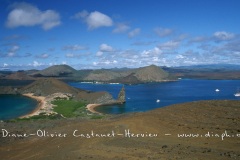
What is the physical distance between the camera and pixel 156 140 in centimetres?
2039

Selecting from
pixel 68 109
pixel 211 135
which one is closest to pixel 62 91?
pixel 68 109

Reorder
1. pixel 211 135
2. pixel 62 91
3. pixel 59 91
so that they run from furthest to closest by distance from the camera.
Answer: pixel 59 91 → pixel 62 91 → pixel 211 135

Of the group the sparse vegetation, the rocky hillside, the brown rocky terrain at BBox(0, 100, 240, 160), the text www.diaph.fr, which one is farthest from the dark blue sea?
the text www.diaph.fr

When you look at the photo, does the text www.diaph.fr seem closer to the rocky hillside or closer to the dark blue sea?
the dark blue sea

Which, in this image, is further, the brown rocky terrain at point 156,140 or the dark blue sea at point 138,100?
the dark blue sea at point 138,100

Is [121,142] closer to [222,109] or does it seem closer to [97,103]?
[222,109]

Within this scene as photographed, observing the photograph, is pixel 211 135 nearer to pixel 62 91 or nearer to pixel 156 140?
pixel 156 140

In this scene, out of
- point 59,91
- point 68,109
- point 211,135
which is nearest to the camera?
point 211,135

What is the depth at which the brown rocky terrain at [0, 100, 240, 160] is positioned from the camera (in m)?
17.1

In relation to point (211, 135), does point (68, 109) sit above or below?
below

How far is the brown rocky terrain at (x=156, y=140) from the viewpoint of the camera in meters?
17.1

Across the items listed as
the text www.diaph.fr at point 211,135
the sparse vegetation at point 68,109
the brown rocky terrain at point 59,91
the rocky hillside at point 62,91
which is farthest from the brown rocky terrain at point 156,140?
the brown rocky terrain at point 59,91

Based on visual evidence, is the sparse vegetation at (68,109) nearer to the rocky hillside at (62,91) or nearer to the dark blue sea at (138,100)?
the dark blue sea at (138,100)

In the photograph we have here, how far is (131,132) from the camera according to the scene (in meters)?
22.5
